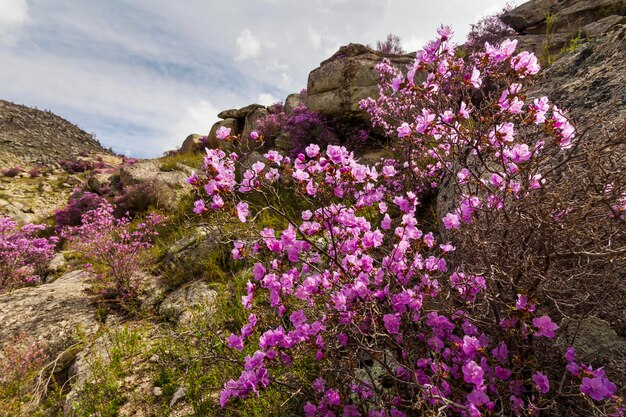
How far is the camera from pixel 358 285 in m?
2.22

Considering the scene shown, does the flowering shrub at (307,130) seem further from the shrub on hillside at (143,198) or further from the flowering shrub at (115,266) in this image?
the flowering shrub at (115,266)

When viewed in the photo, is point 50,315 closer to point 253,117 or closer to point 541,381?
point 541,381

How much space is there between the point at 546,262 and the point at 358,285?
1125 millimetres

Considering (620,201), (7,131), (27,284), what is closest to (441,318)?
(620,201)

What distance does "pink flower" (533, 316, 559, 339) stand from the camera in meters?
1.73

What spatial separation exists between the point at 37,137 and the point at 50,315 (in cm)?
2495

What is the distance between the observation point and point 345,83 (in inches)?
372

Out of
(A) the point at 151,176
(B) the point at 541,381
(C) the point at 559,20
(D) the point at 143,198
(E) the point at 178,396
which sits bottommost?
(E) the point at 178,396

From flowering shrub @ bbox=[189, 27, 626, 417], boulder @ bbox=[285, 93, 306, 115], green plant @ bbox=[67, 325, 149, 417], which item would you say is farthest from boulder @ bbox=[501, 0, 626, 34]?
green plant @ bbox=[67, 325, 149, 417]

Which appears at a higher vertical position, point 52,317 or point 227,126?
point 227,126

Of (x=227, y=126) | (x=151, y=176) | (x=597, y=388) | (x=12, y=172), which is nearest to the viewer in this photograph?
(x=597, y=388)

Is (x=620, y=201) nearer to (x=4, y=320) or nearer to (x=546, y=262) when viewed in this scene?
(x=546, y=262)

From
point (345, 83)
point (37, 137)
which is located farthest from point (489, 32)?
point (37, 137)

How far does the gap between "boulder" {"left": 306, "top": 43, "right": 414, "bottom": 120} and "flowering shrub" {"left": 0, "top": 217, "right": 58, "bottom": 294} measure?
26.2ft
